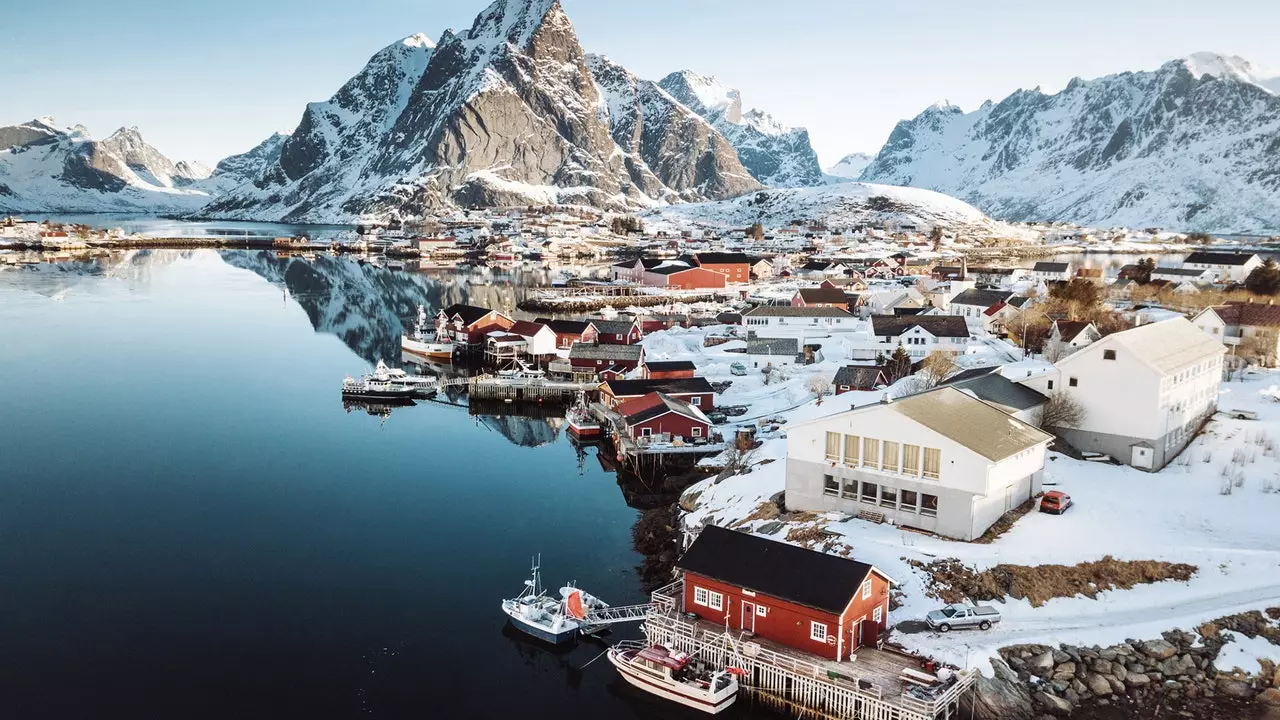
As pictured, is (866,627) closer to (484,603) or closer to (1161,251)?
(484,603)

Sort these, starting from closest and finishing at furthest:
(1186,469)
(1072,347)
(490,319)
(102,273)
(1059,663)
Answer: (1059,663)
(1186,469)
(1072,347)
(490,319)
(102,273)

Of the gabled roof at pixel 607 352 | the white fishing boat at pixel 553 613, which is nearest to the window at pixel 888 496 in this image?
the white fishing boat at pixel 553 613

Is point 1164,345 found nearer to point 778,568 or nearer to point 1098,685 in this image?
point 1098,685

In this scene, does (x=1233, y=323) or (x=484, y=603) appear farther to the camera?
(x=1233, y=323)

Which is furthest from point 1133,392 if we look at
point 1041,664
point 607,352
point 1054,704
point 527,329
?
point 527,329

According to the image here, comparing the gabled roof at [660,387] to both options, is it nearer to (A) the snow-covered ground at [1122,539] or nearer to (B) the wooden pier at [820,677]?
(A) the snow-covered ground at [1122,539]

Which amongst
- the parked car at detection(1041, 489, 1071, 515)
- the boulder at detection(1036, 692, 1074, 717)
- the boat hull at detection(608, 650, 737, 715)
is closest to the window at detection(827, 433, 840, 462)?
the parked car at detection(1041, 489, 1071, 515)

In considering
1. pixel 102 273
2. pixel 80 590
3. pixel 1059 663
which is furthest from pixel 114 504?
pixel 102 273
